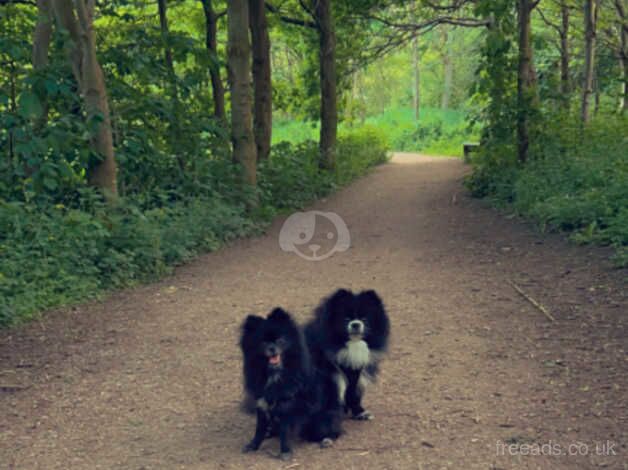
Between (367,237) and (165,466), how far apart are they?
33.6 feet

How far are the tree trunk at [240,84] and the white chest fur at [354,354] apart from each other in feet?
38.3

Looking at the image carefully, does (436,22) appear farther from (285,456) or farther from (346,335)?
(285,456)

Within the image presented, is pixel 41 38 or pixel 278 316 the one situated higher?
pixel 41 38

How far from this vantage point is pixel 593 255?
1047 centimetres

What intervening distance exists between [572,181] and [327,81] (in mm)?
11873

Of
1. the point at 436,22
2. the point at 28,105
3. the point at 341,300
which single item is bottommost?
the point at 341,300

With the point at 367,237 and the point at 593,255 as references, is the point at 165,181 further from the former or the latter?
the point at 593,255

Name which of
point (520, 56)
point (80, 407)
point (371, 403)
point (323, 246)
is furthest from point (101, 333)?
point (520, 56)

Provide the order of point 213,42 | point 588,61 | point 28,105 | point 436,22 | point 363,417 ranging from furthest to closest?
point 436,22 → point 213,42 → point 588,61 → point 28,105 → point 363,417

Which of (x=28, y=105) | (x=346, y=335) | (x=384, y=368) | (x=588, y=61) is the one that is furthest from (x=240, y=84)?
(x=346, y=335)

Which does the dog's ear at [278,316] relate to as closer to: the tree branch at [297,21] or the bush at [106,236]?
the bush at [106,236]

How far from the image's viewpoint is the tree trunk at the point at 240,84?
1556 centimetres

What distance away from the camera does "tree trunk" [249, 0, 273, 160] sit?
19234 mm

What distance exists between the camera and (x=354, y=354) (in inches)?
196
